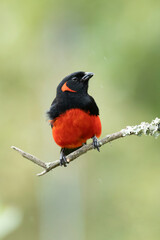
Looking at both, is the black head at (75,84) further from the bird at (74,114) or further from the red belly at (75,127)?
the red belly at (75,127)

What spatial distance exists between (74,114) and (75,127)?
0.47ft

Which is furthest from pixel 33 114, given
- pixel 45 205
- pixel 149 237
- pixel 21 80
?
pixel 149 237

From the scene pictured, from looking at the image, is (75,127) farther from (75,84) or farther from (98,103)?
(98,103)

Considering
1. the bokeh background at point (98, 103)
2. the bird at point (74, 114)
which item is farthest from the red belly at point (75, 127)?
the bokeh background at point (98, 103)

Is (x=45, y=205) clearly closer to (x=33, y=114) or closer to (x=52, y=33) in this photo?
(x=33, y=114)

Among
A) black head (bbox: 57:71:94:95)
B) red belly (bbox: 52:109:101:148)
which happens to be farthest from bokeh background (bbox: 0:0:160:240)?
red belly (bbox: 52:109:101:148)

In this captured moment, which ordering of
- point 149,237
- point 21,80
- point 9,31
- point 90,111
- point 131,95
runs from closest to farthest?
point 90,111 < point 131,95 < point 149,237 < point 9,31 < point 21,80

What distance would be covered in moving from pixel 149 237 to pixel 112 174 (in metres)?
2.85

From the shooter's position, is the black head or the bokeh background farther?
the bokeh background

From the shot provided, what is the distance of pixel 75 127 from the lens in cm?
411

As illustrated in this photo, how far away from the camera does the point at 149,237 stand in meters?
8.95

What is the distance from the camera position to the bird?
13.4 ft

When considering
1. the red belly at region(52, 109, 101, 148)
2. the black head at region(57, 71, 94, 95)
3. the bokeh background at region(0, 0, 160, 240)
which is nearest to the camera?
the red belly at region(52, 109, 101, 148)

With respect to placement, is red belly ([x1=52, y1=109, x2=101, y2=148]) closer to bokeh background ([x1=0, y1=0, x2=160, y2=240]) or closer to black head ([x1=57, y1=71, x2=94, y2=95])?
black head ([x1=57, y1=71, x2=94, y2=95])
